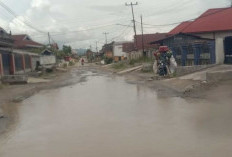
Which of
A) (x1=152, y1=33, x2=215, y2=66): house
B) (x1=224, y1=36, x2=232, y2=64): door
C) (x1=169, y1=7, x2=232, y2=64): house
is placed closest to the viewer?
(x1=224, y1=36, x2=232, y2=64): door

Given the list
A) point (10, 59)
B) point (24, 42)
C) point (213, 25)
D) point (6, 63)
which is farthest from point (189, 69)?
point (24, 42)

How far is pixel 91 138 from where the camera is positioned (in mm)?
9430

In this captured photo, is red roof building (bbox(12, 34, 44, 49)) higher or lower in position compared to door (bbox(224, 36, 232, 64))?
higher

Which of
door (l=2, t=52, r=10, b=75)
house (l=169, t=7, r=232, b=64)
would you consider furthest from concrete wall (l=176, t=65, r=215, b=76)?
door (l=2, t=52, r=10, b=75)

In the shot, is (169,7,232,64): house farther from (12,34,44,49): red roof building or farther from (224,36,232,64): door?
(12,34,44,49): red roof building

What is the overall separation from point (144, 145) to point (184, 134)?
4.36 ft

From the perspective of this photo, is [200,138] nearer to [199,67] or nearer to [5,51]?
[199,67]

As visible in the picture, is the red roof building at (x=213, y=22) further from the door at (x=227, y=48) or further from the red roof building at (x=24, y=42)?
the red roof building at (x=24, y=42)

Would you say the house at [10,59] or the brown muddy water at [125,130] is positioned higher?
the house at [10,59]

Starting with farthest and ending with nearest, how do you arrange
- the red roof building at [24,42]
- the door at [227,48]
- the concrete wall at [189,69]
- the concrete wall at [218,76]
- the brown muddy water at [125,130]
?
the red roof building at [24,42], the door at [227,48], the concrete wall at [189,69], the concrete wall at [218,76], the brown muddy water at [125,130]

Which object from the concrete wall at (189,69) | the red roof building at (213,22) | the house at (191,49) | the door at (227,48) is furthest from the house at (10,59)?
the red roof building at (213,22)

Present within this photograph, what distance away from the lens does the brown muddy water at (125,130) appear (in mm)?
8070

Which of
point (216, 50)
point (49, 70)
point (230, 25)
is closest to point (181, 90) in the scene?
point (216, 50)

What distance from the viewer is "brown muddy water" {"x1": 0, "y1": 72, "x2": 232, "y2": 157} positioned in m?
8.07
